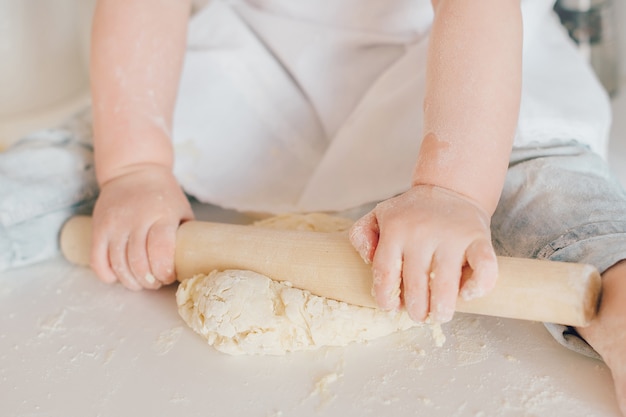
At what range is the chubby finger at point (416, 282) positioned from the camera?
1.99 feet

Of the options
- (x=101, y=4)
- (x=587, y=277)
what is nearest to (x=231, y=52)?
(x=101, y=4)

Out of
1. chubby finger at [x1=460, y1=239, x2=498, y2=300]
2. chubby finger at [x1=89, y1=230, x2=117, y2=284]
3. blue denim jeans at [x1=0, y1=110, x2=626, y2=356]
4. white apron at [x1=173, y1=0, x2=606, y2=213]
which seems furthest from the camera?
white apron at [x1=173, y1=0, x2=606, y2=213]

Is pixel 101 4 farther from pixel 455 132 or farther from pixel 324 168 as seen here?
pixel 455 132

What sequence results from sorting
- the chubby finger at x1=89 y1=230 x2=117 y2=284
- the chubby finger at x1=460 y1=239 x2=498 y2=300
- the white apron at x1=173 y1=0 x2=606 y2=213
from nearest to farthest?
1. the chubby finger at x1=460 y1=239 x2=498 y2=300
2. the chubby finger at x1=89 y1=230 x2=117 y2=284
3. the white apron at x1=173 y1=0 x2=606 y2=213

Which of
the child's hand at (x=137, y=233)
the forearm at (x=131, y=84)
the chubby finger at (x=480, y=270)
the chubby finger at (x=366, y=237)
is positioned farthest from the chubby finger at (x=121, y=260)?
the chubby finger at (x=480, y=270)

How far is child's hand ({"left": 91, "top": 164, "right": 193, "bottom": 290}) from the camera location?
769mm

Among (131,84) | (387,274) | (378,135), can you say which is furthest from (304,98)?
(387,274)

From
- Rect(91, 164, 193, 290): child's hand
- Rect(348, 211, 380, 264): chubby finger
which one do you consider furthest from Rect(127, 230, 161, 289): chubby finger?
Rect(348, 211, 380, 264): chubby finger

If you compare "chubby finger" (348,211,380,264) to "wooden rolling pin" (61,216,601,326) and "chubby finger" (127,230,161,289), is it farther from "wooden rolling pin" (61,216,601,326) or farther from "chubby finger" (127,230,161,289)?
"chubby finger" (127,230,161,289)

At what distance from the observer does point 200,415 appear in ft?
2.05

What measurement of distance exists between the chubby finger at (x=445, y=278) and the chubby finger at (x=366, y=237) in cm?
6

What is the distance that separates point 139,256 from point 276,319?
7.2 inches

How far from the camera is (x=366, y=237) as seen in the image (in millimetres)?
646

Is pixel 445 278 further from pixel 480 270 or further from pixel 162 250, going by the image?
pixel 162 250
